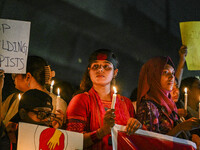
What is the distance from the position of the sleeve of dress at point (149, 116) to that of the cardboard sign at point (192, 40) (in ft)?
4.17

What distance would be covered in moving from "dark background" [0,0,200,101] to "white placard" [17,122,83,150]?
1.49 m

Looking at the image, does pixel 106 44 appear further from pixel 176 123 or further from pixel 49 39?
pixel 176 123

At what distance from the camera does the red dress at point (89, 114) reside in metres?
3.35

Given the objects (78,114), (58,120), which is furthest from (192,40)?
(58,120)

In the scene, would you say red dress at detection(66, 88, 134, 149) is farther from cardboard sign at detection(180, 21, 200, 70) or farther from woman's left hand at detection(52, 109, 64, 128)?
cardboard sign at detection(180, 21, 200, 70)

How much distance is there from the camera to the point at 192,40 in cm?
459

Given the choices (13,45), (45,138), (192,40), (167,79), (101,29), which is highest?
(101,29)

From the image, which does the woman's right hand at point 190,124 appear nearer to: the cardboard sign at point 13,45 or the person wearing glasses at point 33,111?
the person wearing glasses at point 33,111

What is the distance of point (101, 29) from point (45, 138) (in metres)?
2.94

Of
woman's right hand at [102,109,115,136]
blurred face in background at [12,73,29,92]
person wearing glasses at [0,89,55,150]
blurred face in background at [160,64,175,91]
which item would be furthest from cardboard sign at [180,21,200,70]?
person wearing glasses at [0,89,55,150]

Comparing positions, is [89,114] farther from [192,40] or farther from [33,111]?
[192,40]

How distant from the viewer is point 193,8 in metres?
6.72

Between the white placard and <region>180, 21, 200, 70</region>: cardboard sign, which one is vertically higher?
<region>180, 21, 200, 70</region>: cardboard sign

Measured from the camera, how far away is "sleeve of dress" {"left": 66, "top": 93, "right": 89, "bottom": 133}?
333 centimetres
